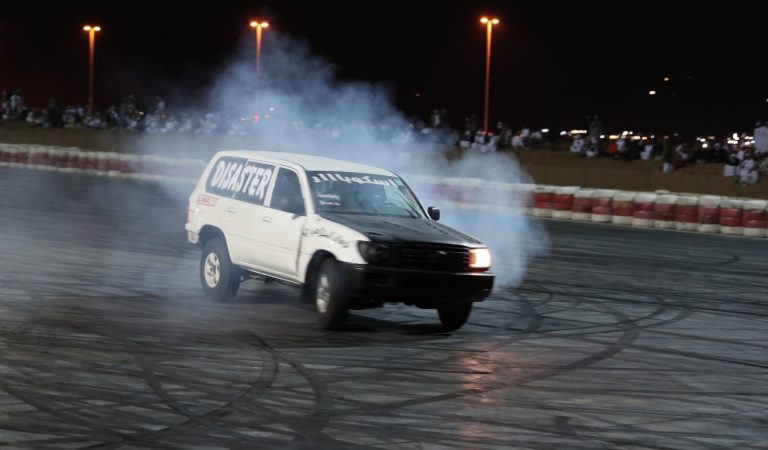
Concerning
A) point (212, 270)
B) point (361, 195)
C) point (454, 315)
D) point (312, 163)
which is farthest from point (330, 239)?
point (212, 270)

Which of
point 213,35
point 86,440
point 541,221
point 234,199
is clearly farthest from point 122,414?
point 213,35

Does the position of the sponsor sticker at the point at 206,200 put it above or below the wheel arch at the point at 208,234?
above

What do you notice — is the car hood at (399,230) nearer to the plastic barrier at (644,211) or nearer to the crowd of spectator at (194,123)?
the plastic barrier at (644,211)

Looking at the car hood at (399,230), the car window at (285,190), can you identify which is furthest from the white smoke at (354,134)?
the car hood at (399,230)

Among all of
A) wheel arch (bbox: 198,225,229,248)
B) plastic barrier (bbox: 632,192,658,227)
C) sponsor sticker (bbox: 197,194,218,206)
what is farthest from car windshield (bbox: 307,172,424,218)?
plastic barrier (bbox: 632,192,658,227)

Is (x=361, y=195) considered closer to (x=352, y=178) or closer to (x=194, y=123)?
(x=352, y=178)

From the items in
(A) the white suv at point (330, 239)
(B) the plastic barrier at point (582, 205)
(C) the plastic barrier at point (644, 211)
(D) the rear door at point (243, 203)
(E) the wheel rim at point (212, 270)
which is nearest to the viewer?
(A) the white suv at point (330, 239)

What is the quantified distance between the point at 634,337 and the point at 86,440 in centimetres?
601

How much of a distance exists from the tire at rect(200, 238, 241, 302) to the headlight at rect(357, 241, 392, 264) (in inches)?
88.9

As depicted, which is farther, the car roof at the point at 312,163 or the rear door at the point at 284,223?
the car roof at the point at 312,163

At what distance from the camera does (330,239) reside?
35.2ft

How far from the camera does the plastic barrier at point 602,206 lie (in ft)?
86.1

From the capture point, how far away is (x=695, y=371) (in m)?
9.36

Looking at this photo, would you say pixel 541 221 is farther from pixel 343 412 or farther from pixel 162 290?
pixel 343 412
